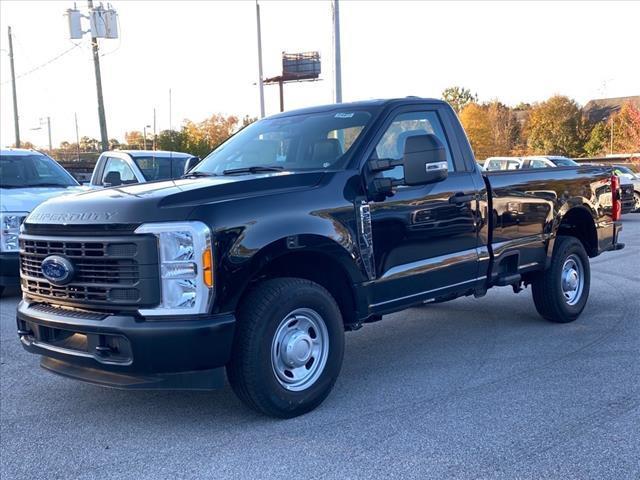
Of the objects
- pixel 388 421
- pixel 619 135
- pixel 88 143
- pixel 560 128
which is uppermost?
pixel 88 143

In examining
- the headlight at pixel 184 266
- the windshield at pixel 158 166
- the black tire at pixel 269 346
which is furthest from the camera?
the windshield at pixel 158 166

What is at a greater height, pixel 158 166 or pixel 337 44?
pixel 337 44

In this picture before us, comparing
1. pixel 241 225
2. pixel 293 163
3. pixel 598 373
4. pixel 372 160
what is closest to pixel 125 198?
pixel 241 225

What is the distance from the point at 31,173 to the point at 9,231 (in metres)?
1.75

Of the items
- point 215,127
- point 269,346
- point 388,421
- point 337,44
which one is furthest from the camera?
point 215,127

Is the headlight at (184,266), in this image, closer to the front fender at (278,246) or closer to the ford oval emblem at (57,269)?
the front fender at (278,246)

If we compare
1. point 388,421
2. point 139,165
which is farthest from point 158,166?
point 388,421

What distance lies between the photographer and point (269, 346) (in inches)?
167

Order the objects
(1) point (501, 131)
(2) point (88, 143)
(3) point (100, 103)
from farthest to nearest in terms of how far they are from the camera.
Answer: (2) point (88, 143), (1) point (501, 131), (3) point (100, 103)

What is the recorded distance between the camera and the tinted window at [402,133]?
518 cm

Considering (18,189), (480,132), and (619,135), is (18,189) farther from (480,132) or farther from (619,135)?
(480,132)

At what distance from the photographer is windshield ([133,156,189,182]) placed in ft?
38.7

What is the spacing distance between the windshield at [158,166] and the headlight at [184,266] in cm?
802

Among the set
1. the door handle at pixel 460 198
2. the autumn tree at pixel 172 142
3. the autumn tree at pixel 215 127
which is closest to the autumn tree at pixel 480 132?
the autumn tree at pixel 215 127
